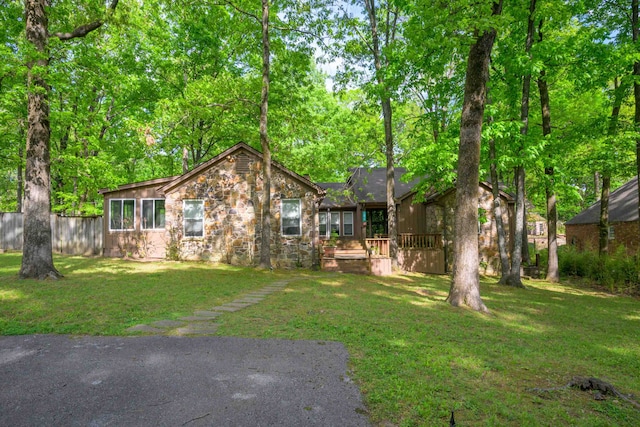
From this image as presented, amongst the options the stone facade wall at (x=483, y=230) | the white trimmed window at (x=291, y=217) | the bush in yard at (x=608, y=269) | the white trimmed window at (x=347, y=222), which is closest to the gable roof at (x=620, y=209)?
the bush in yard at (x=608, y=269)

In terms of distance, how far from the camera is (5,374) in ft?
12.5

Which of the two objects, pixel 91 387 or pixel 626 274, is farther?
pixel 626 274

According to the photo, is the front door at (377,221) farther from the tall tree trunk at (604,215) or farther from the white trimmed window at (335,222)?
the tall tree trunk at (604,215)

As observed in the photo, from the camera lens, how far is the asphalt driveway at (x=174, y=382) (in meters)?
3.00

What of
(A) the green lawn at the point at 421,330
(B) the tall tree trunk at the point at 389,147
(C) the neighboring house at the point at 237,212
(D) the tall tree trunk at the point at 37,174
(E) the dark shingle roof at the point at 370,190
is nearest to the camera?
(A) the green lawn at the point at 421,330

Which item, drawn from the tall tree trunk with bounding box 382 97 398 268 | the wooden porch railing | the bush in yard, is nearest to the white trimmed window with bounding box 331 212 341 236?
the wooden porch railing

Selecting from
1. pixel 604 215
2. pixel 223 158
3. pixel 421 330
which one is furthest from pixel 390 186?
pixel 421 330

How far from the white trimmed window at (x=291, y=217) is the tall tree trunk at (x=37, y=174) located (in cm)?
849

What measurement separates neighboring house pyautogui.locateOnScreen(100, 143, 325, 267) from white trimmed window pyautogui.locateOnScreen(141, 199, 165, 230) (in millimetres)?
758

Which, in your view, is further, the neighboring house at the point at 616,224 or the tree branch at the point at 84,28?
the neighboring house at the point at 616,224

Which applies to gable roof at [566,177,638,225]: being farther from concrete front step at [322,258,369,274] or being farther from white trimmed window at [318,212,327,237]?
white trimmed window at [318,212,327,237]

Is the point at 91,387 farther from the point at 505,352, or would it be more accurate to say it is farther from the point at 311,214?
the point at 311,214

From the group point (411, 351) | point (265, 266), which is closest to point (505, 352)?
point (411, 351)

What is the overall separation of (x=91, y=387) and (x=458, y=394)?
3.67 metres
